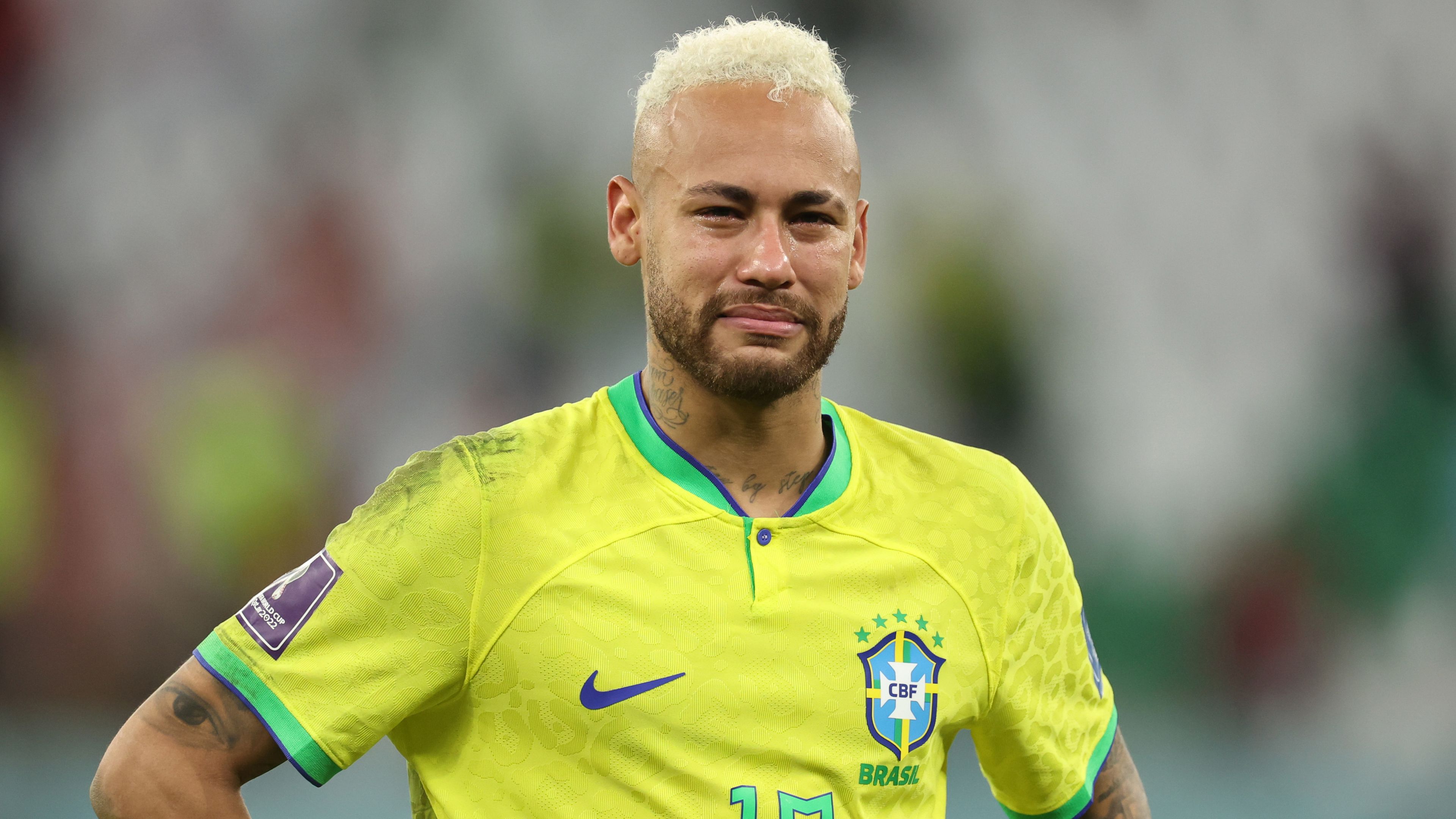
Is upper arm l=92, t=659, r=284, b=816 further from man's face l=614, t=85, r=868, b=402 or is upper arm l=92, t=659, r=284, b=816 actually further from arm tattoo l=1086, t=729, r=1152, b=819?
arm tattoo l=1086, t=729, r=1152, b=819

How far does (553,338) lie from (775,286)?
10.5ft

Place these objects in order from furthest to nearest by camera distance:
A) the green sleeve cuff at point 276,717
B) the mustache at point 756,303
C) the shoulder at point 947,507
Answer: the shoulder at point 947,507 → the mustache at point 756,303 → the green sleeve cuff at point 276,717

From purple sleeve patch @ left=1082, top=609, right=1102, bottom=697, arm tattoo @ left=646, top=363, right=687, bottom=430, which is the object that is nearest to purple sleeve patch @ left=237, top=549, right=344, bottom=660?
A: arm tattoo @ left=646, top=363, right=687, bottom=430

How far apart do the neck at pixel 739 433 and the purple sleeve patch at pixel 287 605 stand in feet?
1.41

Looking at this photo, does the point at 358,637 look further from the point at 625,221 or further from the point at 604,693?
the point at 625,221

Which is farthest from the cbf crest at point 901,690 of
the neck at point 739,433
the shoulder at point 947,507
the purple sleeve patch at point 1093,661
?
the purple sleeve patch at point 1093,661

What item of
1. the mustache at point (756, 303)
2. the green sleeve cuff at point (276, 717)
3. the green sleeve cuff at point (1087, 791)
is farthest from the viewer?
the green sleeve cuff at point (1087, 791)

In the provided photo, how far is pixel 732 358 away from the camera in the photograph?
4.86 feet

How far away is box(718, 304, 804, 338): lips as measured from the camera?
1.47 meters

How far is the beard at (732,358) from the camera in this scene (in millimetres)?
1478

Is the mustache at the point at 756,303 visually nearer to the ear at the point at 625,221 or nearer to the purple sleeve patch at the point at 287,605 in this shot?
the ear at the point at 625,221

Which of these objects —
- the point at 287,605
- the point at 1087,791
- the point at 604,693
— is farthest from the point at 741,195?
the point at 1087,791

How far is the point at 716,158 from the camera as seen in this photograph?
1.49 meters

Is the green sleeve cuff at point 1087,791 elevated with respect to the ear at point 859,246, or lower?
lower
